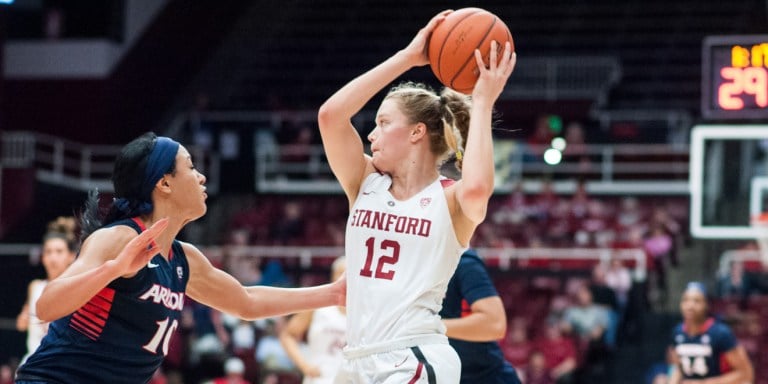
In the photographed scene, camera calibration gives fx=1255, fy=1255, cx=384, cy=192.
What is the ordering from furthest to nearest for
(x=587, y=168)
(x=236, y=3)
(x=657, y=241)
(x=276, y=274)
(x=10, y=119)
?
(x=236, y=3)
(x=10, y=119)
(x=587, y=168)
(x=657, y=241)
(x=276, y=274)

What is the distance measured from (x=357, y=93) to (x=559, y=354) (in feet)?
30.7

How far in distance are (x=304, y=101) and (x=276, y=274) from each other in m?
7.61

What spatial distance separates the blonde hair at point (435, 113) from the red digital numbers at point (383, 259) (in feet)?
1.40

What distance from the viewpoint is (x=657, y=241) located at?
15.7m

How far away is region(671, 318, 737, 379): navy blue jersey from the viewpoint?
31.6 ft

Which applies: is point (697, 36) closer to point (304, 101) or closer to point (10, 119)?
point (304, 101)

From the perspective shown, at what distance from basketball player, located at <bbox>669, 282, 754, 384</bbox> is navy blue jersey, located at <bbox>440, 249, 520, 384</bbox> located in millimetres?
3983

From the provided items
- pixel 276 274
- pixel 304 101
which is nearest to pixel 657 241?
pixel 276 274

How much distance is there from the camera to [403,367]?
4191 mm

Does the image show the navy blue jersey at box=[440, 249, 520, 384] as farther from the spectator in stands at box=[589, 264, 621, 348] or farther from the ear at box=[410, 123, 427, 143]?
the spectator in stands at box=[589, 264, 621, 348]

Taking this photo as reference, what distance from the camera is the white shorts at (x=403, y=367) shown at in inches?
165

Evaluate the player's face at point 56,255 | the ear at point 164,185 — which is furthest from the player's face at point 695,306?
the ear at point 164,185

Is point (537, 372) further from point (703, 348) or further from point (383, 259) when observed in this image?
point (383, 259)

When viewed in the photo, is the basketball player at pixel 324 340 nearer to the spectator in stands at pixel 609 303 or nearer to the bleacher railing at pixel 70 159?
the spectator in stands at pixel 609 303
